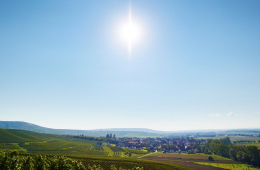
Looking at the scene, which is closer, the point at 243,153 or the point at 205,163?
the point at 205,163

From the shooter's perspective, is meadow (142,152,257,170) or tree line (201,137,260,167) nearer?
meadow (142,152,257,170)

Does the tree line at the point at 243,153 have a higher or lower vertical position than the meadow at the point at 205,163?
higher

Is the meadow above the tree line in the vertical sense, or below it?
below

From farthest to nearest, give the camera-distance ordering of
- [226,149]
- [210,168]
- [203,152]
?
[203,152]
[226,149]
[210,168]

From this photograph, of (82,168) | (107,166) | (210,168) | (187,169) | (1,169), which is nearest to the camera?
(1,169)

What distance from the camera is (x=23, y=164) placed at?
119 ft

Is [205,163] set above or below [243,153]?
below

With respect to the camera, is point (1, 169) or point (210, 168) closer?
point (1, 169)

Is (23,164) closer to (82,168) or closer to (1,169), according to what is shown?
(1,169)

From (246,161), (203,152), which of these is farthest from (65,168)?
(203,152)

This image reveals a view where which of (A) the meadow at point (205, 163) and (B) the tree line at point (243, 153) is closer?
(A) the meadow at point (205, 163)

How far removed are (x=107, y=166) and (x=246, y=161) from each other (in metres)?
133

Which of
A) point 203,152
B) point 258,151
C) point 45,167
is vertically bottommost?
point 203,152

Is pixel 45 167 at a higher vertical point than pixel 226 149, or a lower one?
higher
